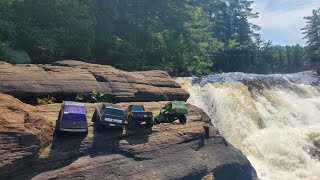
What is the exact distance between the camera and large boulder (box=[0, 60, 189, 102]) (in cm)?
1761

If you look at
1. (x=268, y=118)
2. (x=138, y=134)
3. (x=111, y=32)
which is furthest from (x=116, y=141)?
(x=111, y=32)

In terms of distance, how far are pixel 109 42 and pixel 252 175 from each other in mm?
23675

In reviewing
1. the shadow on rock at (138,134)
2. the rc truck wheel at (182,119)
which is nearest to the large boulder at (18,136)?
the shadow on rock at (138,134)

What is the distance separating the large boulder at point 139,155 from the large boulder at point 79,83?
1.40 m

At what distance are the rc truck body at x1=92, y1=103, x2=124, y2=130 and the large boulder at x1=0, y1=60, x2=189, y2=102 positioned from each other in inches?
149

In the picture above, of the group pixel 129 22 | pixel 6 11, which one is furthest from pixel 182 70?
pixel 6 11

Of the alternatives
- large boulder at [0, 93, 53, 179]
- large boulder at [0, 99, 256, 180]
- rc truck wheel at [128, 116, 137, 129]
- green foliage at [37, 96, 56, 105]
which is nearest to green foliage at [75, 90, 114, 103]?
large boulder at [0, 99, 256, 180]

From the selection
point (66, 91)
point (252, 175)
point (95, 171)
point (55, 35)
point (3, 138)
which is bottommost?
point (252, 175)

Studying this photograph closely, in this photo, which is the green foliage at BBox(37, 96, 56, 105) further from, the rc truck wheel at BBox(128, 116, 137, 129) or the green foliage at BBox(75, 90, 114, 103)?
the rc truck wheel at BBox(128, 116, 137, 129)

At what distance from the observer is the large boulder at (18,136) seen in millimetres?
12000

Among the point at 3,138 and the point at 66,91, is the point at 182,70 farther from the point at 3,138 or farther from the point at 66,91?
the point at 3,138

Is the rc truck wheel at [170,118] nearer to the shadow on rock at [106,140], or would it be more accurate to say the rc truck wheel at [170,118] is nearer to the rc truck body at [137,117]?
the rc truck body at [137,117]

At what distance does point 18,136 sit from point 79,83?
7748 mm

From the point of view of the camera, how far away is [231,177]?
18.8 metres
